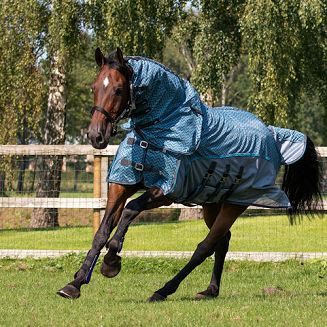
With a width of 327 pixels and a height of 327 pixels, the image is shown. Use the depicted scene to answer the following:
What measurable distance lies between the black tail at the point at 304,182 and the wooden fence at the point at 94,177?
3034 mm

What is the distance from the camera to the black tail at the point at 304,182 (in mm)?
9055

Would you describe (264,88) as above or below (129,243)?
above

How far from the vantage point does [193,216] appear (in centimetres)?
2147

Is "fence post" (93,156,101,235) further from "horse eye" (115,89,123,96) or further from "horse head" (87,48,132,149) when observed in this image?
"horse eye" (115,89,123,96)

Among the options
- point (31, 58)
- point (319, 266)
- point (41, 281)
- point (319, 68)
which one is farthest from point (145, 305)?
point (319, 68)

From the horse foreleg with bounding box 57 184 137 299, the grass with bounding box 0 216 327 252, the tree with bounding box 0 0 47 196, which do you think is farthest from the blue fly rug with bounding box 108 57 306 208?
the tree with bounding box 0 0 47 196

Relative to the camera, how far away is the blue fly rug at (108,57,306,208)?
24.4 ft

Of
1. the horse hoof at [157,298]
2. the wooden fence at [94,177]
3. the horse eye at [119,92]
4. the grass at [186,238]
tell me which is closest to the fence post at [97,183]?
the wooden fence at [94,177]

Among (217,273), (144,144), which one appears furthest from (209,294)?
(144,144)

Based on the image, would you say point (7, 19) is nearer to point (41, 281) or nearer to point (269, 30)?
point (269, 30)

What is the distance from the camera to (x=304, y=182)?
29.8 feet

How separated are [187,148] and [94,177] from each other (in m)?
5.05

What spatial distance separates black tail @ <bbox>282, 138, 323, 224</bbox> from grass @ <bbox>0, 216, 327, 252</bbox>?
4.10 m

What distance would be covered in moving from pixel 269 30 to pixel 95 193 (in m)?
6.61
